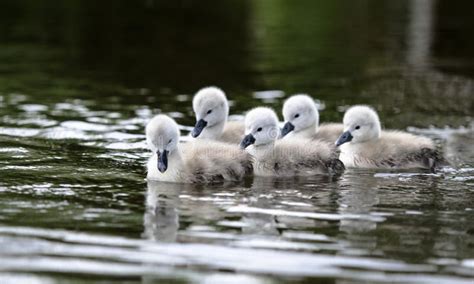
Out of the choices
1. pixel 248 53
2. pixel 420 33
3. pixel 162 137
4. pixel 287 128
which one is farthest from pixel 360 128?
pixel 420 33

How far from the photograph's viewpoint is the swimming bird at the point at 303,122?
10.5 meters

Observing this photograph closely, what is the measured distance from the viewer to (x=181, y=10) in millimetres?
27328

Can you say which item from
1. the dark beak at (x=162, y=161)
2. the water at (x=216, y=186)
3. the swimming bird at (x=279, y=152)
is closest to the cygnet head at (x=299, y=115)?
the swimming bird at (x=279, y=152)

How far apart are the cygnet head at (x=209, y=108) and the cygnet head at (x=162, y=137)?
111cm

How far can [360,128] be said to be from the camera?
33.3 feet

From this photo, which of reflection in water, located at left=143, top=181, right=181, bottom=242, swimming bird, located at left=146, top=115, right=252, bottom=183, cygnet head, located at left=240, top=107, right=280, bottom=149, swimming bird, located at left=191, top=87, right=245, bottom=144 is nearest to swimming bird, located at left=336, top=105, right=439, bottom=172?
cygnet head, located at left=240, top=107, right=280, bottom=149

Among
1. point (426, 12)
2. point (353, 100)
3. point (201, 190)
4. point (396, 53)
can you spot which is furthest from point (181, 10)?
point (201, 190)

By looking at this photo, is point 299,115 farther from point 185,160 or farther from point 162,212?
point 162,212

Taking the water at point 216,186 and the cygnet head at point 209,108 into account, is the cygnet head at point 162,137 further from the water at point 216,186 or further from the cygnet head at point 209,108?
the cygnet head at point 209,108

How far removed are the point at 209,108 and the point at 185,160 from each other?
1201mm

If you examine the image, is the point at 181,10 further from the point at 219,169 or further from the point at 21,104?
the point at 219,169

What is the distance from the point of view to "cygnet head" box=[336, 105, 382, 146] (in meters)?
10.1

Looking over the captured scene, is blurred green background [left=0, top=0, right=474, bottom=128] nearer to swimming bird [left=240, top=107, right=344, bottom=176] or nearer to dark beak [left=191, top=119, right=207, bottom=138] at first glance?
dark beak [left=191, top=119, right=207, bottom=138]

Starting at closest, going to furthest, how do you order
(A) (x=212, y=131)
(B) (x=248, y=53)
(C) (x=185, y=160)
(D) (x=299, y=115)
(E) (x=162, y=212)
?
(E) (x=162, y=212)
(C) (x=185, y=160)
(A) (x=212, y=131)
(D) (x=299, y=115)
(B) (x=248, y=53)
